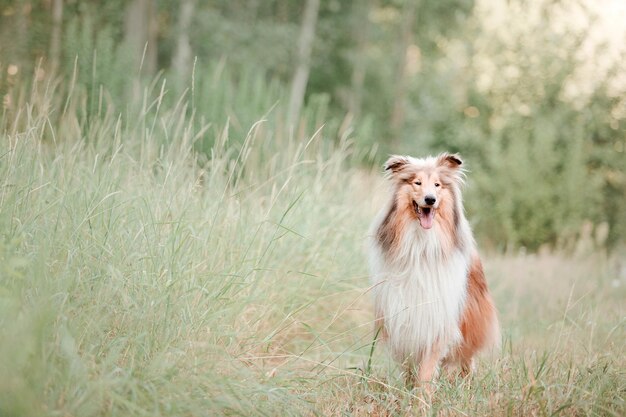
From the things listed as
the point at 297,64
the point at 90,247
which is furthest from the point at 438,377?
the point at 297,64

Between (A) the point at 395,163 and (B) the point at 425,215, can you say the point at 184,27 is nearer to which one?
(A) the point at 395,163

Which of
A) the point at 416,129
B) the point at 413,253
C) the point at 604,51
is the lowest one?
the point at 416,129

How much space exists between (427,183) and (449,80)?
15.5 metres

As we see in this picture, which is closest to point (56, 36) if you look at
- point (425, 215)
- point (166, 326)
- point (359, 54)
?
point (425, 215)

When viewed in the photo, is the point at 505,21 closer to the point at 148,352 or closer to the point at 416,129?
the point at 416,129

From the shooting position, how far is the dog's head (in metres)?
4.34

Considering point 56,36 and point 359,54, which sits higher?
point 56,36

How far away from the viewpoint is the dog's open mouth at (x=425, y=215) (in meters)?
4.32

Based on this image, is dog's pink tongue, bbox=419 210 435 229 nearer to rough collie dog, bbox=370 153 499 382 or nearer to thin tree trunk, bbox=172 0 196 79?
rough collie dog, bbox=370 153 499 382

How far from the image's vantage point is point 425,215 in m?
4.38

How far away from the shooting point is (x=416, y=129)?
740 inches

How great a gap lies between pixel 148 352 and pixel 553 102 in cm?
1308

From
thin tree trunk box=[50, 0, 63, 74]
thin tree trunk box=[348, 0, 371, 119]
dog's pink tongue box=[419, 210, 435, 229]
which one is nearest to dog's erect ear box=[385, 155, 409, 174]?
dog's pink tongue box=[419, 210, 435, 229]

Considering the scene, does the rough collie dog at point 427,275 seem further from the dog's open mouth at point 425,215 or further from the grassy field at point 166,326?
the grassy field at point 166,326
